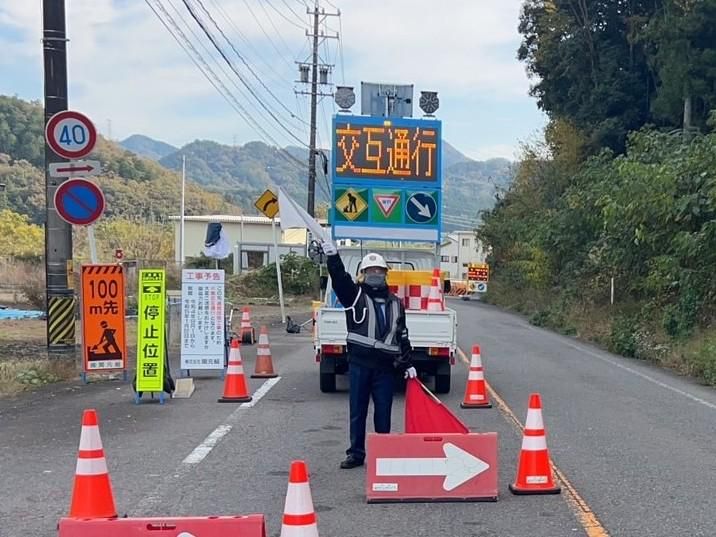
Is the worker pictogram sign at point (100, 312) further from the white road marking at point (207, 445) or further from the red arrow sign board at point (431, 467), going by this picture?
the red arrow sign board at point (431, 467)

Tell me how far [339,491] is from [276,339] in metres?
15.4

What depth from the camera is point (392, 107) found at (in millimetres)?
19047

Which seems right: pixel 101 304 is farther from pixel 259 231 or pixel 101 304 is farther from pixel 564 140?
pixel 259 231

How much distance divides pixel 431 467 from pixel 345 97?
1257cm

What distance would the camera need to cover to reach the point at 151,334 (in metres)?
11.6

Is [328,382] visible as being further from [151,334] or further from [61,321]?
[61,321]

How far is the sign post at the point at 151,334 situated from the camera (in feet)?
37.4

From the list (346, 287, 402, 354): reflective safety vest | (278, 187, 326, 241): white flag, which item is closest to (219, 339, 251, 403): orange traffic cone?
(278, 187, 326, 241): white flag

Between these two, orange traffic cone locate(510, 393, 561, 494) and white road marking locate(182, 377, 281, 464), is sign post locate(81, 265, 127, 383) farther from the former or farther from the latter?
orange traffic cone locate(510, 393, 561, 494)

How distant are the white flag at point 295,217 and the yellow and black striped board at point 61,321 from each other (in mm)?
5037

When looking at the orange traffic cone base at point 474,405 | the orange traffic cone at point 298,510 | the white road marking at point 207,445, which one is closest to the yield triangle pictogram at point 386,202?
the orange traffic cone base at point 474,405

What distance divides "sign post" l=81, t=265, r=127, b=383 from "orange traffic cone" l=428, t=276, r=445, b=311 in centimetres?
456

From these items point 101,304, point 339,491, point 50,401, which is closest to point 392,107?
point 101,304

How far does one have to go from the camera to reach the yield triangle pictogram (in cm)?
1570
